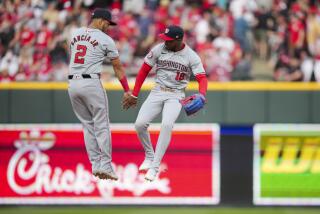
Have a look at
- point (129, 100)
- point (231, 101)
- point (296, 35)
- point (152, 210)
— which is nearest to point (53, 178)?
point (152, 210)

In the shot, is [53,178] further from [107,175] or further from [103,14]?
[103,14]

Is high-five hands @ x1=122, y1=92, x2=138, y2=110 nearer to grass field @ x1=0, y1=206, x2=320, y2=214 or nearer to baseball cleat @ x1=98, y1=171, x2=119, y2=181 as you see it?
baseball cleat @ x1=98, y1=171, x2=119, y2=181

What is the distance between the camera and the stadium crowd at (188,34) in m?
19.8

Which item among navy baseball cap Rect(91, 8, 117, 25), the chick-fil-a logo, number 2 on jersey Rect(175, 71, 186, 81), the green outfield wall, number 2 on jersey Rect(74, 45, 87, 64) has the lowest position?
the chick-fil-a logo

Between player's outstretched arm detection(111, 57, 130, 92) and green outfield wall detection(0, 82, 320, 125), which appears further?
green outfield wall detection(0, 82, 320, 125)

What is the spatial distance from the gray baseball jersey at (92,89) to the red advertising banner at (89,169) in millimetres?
7541

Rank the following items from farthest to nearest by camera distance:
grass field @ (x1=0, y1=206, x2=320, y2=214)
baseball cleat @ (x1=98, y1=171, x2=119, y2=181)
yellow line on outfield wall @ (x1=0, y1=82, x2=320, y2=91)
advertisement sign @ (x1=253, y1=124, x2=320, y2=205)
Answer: advertisement sign @ (x1=253, y1=124, x2=320, y2=205), grass field @ (x1=0, y1=206, x2=320, y2=214), yellow line on outfield wall @ (x1=0, y1=82, x2=320, y2=91), baseball cleat @ (x1=98, y1=171, x2=119, y2=181)

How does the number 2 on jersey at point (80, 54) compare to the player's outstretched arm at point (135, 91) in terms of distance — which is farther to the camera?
the number 2 on jersey at point (80, 54)

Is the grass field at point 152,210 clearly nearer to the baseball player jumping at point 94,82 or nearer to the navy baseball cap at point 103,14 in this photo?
the baseball player jumping at point 94,82

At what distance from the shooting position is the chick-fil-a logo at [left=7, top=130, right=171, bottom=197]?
21.6m

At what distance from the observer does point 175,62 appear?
13.4 m

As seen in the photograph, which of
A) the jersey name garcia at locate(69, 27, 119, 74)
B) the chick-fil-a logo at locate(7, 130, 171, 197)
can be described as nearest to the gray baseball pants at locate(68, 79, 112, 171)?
the jersey name garcia at locate(69, 27, 119, 74)

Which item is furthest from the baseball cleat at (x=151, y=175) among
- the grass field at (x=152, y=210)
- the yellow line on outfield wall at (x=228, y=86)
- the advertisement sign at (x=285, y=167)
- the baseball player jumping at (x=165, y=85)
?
the advertisement sign at (x=285, y=167)

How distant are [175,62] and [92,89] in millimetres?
1152
